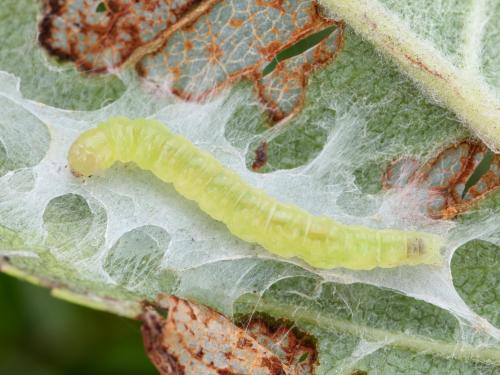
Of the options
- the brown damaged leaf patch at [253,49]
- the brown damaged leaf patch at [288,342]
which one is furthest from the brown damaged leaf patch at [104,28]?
the brown damaged leaf patch at [288,342]

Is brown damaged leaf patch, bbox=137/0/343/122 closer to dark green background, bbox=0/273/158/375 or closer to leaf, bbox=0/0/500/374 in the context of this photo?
leaf, bbox=0/0/500/374

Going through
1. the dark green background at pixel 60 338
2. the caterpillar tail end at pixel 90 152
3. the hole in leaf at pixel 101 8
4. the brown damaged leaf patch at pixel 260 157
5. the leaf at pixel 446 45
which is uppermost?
the leaf at pixel 446 45

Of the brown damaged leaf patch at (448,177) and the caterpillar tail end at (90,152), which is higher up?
the brown damaged leaf patch at (448,177)

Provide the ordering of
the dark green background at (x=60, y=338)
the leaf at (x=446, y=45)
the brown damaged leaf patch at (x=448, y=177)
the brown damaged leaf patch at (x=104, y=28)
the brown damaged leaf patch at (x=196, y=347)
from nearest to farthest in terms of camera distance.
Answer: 1. the brown damaged leaf patch at (x=196, y=347)
2. the leaf at (x=446, y=45)
3. the brown damaged leaf patch at (x=448, y=177)
4. the brown damaged leaf patch at (x=104, y=28)
5. the dark green background at (x=60, y=338)

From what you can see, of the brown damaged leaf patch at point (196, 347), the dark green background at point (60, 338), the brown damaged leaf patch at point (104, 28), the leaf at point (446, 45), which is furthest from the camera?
the dark green background at point (60, 338)

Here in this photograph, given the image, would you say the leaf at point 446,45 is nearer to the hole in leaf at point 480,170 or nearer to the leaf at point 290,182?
the leaf at point 290,182

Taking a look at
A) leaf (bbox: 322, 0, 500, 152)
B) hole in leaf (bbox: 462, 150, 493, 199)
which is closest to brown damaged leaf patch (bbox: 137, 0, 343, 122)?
leaf (bbox: 322, 0, 500, 152)
